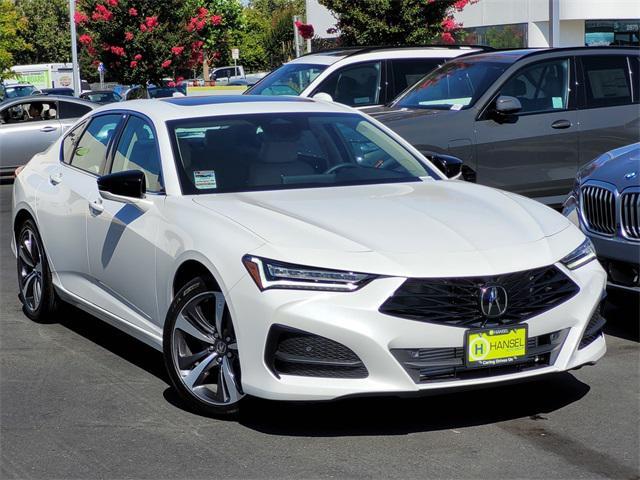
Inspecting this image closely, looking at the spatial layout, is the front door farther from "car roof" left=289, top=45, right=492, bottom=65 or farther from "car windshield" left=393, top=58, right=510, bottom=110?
"car roof" left=289, top=45, right=492, bottom=65

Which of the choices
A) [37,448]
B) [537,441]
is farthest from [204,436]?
[537,441]

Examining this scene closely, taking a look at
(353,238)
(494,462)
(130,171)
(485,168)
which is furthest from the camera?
(485,168)

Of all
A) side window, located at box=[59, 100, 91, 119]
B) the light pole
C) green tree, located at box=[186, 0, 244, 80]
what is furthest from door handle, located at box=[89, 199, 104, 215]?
green tree, located at box=[186, 0, 244, 80]

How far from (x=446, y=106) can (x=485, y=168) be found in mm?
770

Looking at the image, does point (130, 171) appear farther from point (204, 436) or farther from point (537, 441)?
point (537, 441)

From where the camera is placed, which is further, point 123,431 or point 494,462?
point 123,431

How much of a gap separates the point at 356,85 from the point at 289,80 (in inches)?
36.6

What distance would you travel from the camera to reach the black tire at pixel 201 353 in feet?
17.3

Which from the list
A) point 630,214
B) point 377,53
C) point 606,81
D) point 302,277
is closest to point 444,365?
point 302,277

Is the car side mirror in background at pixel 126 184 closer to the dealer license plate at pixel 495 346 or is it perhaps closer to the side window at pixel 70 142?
the side window at pixel 70 142

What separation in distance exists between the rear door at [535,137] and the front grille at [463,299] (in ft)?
18.4

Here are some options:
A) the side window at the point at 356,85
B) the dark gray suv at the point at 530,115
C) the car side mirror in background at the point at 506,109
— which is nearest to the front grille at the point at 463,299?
the dark gray suv at the point at 530,115

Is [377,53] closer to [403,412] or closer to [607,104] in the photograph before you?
[607,104]

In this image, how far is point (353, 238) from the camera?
513cm
